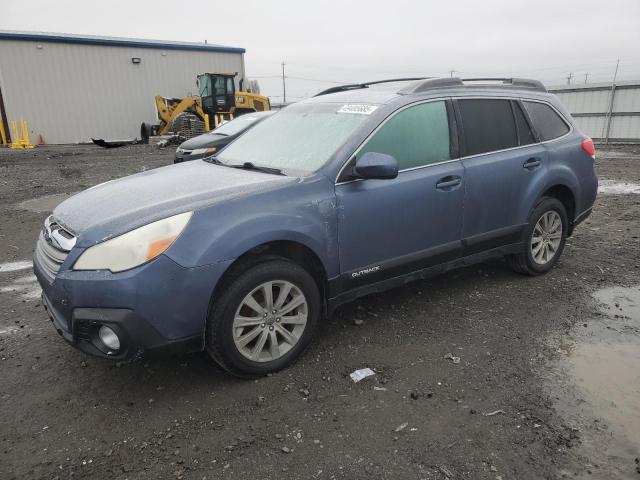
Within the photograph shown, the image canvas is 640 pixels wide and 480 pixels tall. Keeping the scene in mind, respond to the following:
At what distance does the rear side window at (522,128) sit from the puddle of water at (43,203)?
282 inches

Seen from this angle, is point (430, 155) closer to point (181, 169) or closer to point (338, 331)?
point (338, 331)

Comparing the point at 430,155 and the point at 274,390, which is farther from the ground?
the point at 430,155

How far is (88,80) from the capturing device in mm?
25266

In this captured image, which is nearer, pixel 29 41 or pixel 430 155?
pixel 430 155

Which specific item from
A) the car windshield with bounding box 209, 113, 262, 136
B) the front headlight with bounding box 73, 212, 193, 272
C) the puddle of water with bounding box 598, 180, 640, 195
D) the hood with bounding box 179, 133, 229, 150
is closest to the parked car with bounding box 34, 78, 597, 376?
the front headlight with bounding box 73, 212, 193, 272

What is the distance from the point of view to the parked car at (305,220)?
2.65 metres

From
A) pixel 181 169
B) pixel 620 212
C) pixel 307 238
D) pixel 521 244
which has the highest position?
pixel 181 169

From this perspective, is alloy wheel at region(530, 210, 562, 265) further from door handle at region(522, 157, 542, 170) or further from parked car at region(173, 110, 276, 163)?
parked car at region(173, 110, 276, 163)

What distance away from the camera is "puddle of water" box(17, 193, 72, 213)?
27.2ft

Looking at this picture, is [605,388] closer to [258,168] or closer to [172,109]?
[258,168]

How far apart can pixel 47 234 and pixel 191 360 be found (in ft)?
4.00

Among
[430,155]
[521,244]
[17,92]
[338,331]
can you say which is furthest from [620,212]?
[17,92]

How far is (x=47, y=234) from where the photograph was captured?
3.16m

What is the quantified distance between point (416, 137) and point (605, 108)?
59.8 ft
